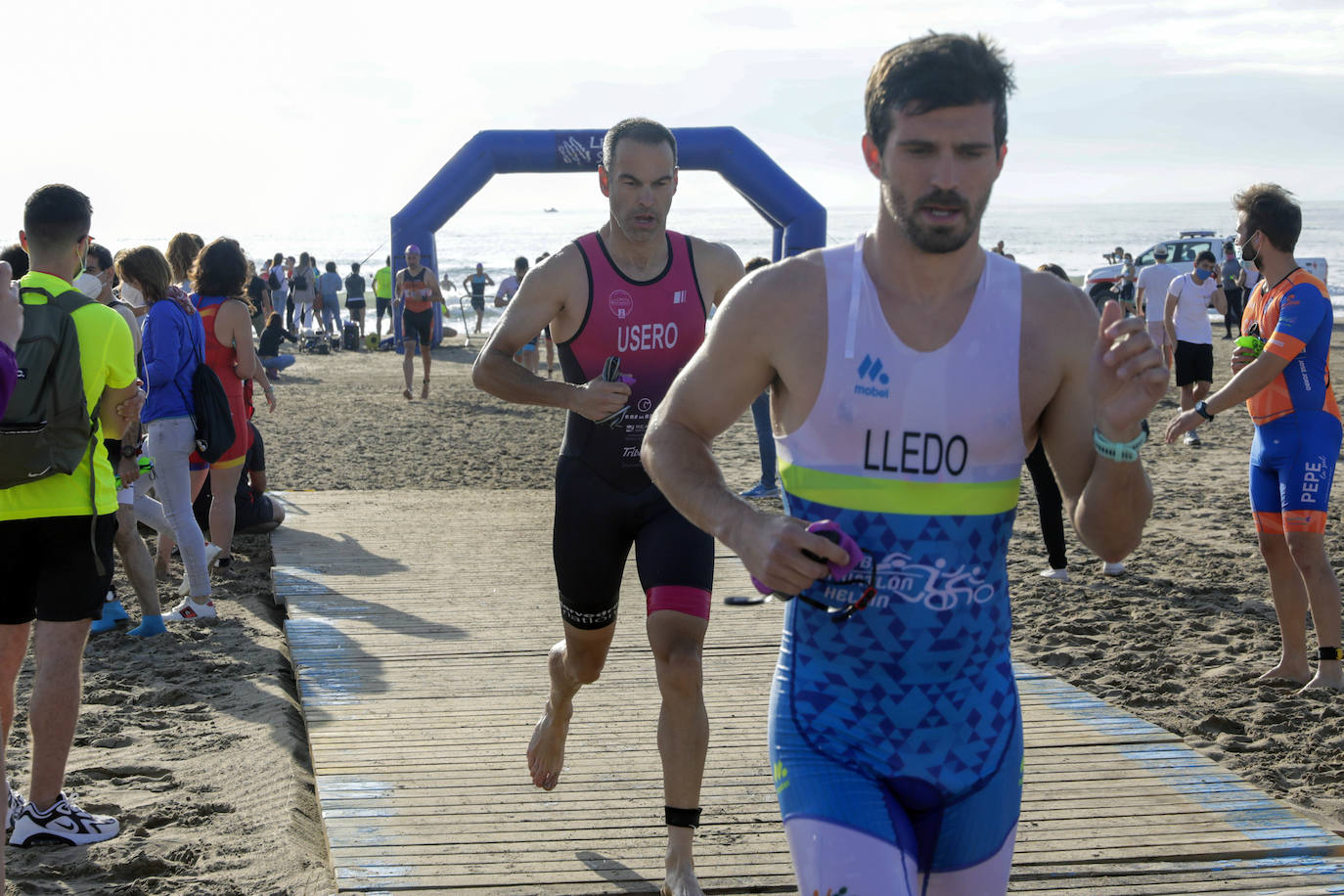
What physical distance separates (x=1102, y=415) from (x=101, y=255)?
20.4 feet

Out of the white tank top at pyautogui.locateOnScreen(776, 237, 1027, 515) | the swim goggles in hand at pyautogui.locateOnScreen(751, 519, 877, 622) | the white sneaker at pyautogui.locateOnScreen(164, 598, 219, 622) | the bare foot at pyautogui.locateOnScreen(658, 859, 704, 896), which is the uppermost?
the white tank top at pyautogui.locateOnScreen(776, 237, 1027, 515)

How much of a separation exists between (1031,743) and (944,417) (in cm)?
287

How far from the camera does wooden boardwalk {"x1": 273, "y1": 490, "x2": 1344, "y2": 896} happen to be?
349 cm

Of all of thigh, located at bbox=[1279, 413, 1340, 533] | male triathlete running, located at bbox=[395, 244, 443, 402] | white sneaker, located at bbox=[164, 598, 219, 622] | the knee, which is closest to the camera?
the knee

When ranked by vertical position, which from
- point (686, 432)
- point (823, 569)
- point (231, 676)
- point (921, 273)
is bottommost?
point (231, 676)

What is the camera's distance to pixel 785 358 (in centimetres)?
209

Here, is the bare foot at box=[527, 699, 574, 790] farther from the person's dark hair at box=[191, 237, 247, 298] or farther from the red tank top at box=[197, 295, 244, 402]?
the person's dark hair at box=[191, 237, 247, 298]

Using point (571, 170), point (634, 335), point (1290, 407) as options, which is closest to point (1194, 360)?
point (1290, 407)

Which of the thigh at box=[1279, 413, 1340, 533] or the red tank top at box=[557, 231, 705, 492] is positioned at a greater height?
the red tank top at box=[557, 231, 705, 492]

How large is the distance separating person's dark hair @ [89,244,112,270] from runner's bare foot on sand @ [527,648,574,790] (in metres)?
4.28

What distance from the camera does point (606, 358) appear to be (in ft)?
12.5

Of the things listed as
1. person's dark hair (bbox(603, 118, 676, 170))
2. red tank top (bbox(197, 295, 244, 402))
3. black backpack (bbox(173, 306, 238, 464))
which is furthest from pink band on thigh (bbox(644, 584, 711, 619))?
red tank top (bbox(197, 295, 244, 402))

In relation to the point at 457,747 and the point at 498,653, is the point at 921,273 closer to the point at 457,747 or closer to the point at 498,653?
the point at 457,747

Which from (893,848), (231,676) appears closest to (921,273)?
(893,848)
